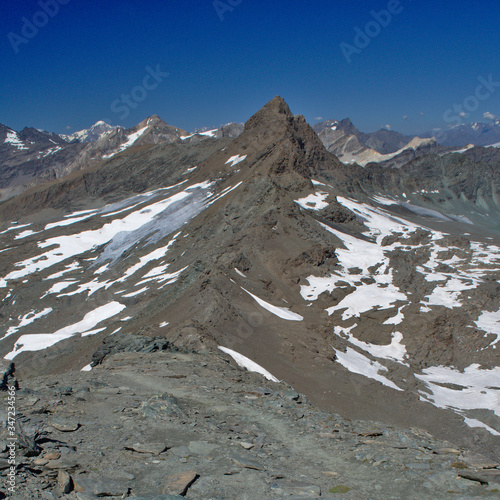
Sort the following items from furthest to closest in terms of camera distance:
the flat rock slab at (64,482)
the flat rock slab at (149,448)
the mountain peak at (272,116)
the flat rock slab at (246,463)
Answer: the mountain peak at (272,116)
the flat rock slab at (149,448)
the flat rock slab at (246,463)
the flat rock slab at (64,482)

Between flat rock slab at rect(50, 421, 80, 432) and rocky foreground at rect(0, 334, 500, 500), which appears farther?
flat rock slab at rect(50, 421, 80, 432)

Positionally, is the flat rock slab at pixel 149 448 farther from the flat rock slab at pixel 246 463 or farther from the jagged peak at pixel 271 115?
the jagged peak at pixel 271 115

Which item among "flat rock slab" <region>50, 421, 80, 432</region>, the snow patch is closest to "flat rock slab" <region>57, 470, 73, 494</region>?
"flat rock slab" <region>50, 421, 80, 432</region>

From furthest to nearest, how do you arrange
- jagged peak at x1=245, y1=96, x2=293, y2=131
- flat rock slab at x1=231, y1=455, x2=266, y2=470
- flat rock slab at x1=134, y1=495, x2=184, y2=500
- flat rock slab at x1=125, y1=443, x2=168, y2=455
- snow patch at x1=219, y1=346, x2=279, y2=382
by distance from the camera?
jagged peak at x1=245, y1=96, x2=293, y2=131 < snow patch at x1=219, y1=346, x2=279, y2=382 < flat rock slab at x1=125, y1=443, x2=168, y2=455 < flat rock slab at x1=231, y1=455, x2=266, y2=470 < flat rock slab at x1=134, y1=495, x2=184, y2=500

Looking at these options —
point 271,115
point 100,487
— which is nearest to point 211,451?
point 100,487

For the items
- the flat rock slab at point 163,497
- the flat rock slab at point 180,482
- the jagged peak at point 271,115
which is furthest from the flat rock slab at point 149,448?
the jagged peak at point 271,115

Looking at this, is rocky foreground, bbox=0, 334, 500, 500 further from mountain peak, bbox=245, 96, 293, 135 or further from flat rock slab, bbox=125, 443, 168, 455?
mountain peak, bbox=245, 96, 293, 135
